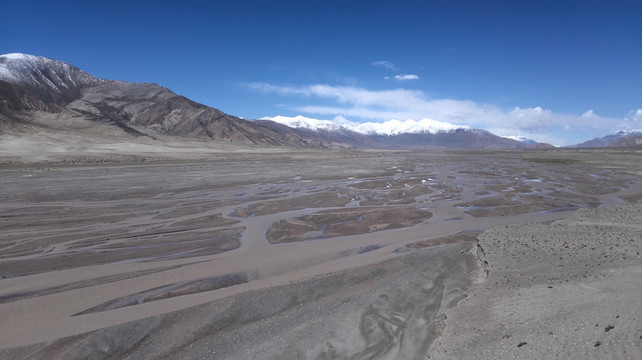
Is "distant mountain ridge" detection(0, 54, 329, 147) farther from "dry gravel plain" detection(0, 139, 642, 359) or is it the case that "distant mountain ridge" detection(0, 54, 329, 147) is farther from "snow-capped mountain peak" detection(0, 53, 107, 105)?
"dry gravel plain" detection(0, 139, 642, 359)

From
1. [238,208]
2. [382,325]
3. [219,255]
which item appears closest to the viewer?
[382,325]

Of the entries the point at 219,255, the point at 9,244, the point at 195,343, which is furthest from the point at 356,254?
the point at 9,244

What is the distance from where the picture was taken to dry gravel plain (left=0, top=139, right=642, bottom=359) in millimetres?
6641

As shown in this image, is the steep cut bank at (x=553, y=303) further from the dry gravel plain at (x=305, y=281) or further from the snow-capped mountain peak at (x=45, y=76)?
the snow-capped mountain peak at (x=45, y=76)

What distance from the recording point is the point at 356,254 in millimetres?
12766

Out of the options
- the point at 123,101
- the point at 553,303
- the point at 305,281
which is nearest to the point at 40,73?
the point at 123,101

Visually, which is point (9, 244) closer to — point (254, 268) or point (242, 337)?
point (254, 268)

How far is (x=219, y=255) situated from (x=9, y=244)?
793cm

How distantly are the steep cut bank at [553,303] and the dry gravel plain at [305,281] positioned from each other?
4cm

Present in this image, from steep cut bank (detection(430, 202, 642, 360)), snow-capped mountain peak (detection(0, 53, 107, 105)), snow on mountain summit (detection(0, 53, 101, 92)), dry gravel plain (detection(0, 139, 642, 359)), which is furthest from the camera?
snow on mountain summit (detection(0, 53, 101, 92))

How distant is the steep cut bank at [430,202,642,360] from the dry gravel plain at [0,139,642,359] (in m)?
0.04

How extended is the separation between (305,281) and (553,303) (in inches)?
224

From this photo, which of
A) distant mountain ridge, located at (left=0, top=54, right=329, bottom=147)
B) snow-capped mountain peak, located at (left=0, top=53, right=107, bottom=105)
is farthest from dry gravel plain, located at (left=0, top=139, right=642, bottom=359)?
snow-capped mountain peak, located at (left=0, top=53, right=107, bottom=105)

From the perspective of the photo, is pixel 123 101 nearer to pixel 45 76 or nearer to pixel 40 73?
pixel 45 76
